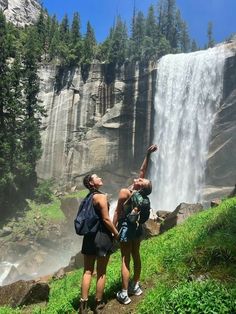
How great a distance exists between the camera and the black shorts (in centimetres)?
762

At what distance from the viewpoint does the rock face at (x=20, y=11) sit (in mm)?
88213

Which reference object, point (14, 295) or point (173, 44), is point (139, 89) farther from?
point (173, 44)

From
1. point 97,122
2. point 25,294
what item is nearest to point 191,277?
point 25,294

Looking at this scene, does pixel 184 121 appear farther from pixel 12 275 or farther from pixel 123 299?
pixel 123 299

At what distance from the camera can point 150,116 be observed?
47.0 m

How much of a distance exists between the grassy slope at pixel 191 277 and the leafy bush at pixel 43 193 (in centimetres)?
3535

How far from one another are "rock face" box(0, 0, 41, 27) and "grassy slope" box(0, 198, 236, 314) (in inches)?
3307

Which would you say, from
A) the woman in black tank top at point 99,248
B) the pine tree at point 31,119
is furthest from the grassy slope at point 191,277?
the pine tree at point 31,119

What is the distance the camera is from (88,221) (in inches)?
303

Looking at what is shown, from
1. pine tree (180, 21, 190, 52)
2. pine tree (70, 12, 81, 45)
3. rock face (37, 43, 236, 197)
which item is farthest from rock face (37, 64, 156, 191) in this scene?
pine tree (180, 21, 190, 52)

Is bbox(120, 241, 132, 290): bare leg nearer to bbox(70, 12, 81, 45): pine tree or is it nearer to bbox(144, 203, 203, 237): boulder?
bbox(144, 203, 203, 237): boulder

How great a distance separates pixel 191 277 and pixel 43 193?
40.0 m

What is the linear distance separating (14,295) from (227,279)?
19.8ft

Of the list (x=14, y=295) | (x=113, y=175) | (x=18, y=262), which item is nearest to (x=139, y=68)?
(x=113, y=175)
